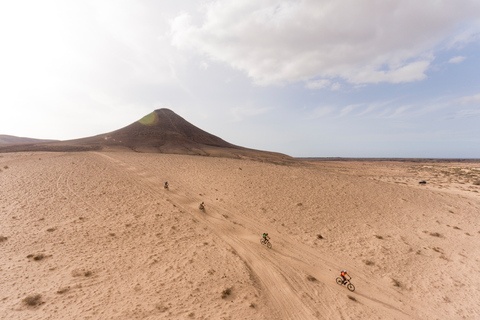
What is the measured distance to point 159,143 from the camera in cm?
6731

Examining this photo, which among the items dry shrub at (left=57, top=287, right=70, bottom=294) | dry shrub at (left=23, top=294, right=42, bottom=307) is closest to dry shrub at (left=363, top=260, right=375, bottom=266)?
dry shrub at (left=57, top=287, right=70, bottom=294)

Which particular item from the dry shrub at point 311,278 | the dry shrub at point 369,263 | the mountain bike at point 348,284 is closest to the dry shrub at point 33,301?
the dry shrub at point 311,278

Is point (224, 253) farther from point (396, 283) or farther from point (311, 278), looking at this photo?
point (396, 283)

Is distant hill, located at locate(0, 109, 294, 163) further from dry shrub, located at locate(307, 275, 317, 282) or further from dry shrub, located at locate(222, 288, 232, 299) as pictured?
dry shrub, located at locate(222, 288, 232, 299)

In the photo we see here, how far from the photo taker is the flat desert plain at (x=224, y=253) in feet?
26.1

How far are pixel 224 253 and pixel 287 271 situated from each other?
3.50 m

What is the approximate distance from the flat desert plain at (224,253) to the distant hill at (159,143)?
37158 mm

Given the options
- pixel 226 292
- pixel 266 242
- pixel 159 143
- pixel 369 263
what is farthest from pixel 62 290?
pixel 159 143

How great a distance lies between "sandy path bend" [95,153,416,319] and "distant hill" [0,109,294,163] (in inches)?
1669

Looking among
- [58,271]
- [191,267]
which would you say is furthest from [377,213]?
[58,271]

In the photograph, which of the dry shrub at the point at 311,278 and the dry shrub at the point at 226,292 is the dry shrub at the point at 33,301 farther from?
the dry shrub at the point at 311,278

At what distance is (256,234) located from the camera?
1407 centimetres

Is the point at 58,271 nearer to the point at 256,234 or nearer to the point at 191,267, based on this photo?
the point at 191,267

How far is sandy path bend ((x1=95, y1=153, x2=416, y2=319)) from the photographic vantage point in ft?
27.3
